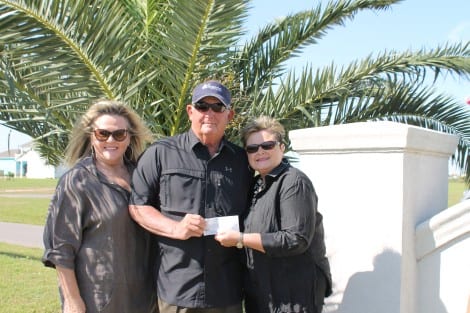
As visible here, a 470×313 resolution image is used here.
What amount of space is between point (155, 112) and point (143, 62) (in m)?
0.44

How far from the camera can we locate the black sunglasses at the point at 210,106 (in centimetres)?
274

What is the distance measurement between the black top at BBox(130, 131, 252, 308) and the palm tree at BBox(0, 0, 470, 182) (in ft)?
3.90

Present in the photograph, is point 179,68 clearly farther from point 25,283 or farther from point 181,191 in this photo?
point 25,283

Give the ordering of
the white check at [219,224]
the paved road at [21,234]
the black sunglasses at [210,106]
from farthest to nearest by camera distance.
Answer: the paved road at [21,234] → the black sunglasses at [210,106] → the white check at [219,224]

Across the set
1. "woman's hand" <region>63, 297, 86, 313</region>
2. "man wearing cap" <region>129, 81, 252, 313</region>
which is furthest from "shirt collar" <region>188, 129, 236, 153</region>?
"woman's hand" <region>63, 297, 86, 313</region>

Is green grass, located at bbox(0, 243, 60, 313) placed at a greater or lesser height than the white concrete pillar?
lesser

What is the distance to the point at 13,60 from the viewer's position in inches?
159

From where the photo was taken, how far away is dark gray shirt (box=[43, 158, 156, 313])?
2.64 meters

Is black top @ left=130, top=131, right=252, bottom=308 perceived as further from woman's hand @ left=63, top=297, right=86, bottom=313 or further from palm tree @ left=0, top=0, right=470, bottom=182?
palm tree @ left=0, top=0, right=470, bottom=182

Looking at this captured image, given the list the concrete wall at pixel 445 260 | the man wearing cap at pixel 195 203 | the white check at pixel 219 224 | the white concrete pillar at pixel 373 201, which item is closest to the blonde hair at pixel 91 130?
the man wearing cap at pixel 195 203

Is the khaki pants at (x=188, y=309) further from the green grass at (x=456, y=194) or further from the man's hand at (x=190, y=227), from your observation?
the green grass at (x=456, y=194)

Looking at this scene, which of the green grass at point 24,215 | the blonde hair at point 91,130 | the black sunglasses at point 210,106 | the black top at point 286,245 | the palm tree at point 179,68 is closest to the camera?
the black top at point 286,245

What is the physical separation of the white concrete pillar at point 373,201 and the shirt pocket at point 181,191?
61 cm

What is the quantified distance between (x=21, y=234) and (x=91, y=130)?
11308mm
